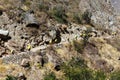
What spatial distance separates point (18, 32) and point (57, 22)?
708cm

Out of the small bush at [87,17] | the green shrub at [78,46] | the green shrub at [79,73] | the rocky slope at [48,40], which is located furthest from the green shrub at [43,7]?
the green shrub at [79,73]

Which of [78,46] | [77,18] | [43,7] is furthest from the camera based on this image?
[77,18]

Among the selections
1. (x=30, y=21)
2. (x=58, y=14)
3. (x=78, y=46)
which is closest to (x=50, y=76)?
(x=78, y=46)

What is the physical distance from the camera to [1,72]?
3538cm

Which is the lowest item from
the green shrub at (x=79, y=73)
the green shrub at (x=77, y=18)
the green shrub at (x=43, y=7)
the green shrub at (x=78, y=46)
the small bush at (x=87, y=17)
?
the small bush at (x=87, y=17)

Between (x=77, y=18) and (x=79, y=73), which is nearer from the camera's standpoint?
(x=79, y=73)

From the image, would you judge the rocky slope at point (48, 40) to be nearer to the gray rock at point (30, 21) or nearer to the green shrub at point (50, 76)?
the gray rock at point (30, 21)

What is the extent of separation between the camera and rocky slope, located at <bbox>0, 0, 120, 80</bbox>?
37.4 m

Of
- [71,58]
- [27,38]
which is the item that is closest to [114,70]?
[71,58]

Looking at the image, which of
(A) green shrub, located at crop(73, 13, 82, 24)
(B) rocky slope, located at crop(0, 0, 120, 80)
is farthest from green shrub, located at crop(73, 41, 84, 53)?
(A) green shrub, located at crop(73, 13, 82, 24)

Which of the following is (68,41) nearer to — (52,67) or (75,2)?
(52,67)

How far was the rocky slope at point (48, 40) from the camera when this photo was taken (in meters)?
37.4

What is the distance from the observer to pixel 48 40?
42969 mm

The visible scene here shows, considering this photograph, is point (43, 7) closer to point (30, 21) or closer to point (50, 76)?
point (30, 21)
